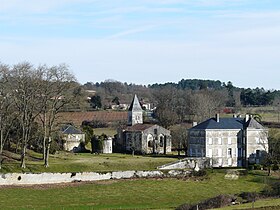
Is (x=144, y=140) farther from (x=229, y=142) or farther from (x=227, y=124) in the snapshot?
(x=229, y=142)

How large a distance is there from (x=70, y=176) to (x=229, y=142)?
21.5 m

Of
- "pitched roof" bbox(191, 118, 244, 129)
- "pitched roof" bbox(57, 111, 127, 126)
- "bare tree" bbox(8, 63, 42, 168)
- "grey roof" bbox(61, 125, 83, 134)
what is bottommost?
"grey roof" bbox(61, 125, 83, 134)

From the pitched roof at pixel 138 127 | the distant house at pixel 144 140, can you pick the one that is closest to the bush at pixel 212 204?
the distant house at pixel 144 140

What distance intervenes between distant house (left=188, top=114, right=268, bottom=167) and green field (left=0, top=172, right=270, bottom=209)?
8.75m

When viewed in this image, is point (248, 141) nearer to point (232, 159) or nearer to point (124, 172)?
point (232, 159)

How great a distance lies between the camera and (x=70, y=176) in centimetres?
5459

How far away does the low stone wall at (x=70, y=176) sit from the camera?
172 ft

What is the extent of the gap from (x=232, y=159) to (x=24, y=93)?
82.1 ft

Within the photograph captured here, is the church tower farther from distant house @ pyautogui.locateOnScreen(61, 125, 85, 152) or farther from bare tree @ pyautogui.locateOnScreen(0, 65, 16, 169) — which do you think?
bare tree @ pyautogui.locateOnScreen(0, 65, 16, 169)

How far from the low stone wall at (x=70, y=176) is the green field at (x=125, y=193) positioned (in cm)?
127

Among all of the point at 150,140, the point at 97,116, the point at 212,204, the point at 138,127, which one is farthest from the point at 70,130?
the point at 212,204

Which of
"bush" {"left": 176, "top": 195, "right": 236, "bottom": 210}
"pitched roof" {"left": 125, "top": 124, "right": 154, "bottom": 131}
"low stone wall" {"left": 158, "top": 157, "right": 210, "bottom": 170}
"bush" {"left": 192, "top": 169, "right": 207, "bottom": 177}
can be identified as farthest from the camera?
"pitched roof" {"left": 125, "top": 124, "right": 154, "bottom": 131}

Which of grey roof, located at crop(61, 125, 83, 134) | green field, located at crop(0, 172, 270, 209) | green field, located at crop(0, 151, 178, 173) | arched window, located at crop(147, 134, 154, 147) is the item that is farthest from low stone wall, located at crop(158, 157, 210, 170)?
grey roof, located at crop(61, 125, 83, 134)

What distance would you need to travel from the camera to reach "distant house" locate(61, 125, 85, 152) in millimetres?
74088
